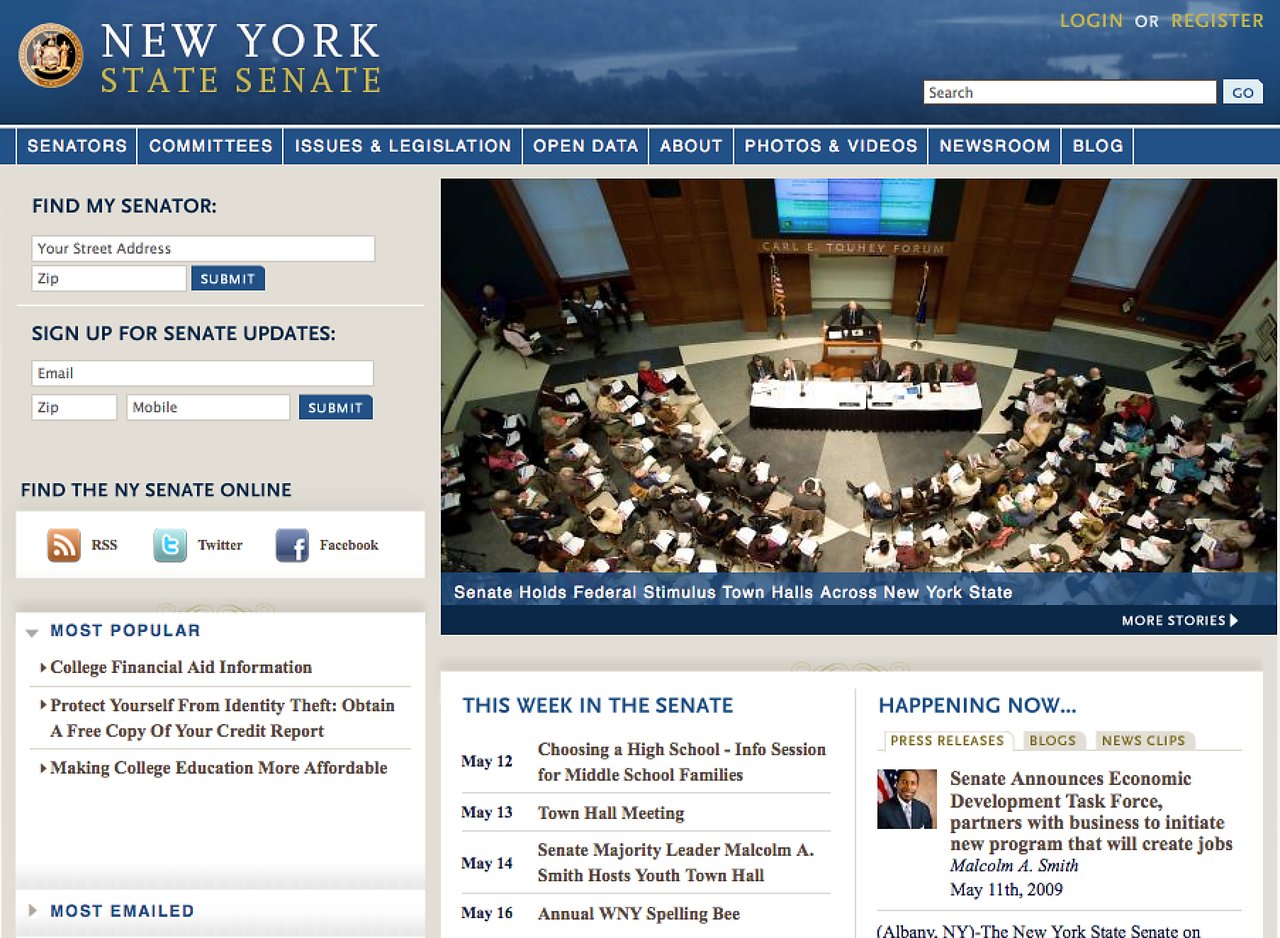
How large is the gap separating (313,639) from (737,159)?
5046mm

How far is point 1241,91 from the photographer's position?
863 centimetres

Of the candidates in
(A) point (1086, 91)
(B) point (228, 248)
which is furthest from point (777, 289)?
(B) point (228, 248)

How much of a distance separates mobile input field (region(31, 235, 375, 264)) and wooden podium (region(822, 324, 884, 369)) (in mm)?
13813

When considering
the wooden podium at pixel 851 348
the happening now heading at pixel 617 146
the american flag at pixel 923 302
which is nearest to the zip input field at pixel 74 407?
the happening now heading at pixel 617 146

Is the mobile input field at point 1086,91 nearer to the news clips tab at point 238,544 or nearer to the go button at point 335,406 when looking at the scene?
the go button at point 335,406

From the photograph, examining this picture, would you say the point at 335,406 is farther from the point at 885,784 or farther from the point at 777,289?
the point at 777,289

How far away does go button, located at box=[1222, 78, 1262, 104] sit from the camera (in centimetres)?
862

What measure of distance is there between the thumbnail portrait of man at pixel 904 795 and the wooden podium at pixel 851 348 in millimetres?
13375

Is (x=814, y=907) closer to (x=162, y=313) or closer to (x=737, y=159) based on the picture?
(x=737, y=159)

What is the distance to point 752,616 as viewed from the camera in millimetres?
8914

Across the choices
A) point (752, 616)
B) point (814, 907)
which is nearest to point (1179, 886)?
point (814, 907)

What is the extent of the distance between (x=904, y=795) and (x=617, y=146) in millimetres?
5578

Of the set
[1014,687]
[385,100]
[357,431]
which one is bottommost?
[1014,687]

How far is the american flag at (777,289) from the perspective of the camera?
2116 cm
